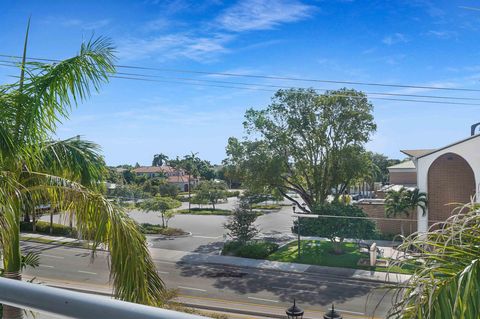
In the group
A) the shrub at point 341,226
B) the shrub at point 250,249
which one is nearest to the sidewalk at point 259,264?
the shrub at point 250,249

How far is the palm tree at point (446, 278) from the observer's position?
193 centimetres

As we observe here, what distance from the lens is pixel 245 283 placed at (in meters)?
21.7

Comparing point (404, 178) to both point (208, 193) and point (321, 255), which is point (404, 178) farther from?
point (321, 255)

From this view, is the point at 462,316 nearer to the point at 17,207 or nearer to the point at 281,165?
the point at 17,207

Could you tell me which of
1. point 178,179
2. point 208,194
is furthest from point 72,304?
point 178,179

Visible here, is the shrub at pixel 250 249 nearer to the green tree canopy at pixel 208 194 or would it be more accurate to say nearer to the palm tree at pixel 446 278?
the green tree canopy at pixel 208 194

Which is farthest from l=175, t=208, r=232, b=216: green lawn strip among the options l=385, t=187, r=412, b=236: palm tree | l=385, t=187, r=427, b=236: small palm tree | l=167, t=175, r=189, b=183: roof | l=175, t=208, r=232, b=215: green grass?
l=167, t=175, r=189, b=183: roof

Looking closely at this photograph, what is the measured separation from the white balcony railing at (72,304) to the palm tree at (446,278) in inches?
54.7

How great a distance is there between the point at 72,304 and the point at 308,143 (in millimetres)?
31933

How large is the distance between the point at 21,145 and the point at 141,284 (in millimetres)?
2263

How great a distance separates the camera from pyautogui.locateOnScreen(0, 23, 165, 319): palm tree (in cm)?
491

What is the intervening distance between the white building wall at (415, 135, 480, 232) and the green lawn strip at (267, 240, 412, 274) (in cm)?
427

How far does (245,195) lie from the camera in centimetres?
A: 3638

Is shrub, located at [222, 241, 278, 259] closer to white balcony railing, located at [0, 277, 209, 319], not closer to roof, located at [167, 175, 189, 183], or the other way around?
white balcony railing, located at [0, 277, 209, 319]
